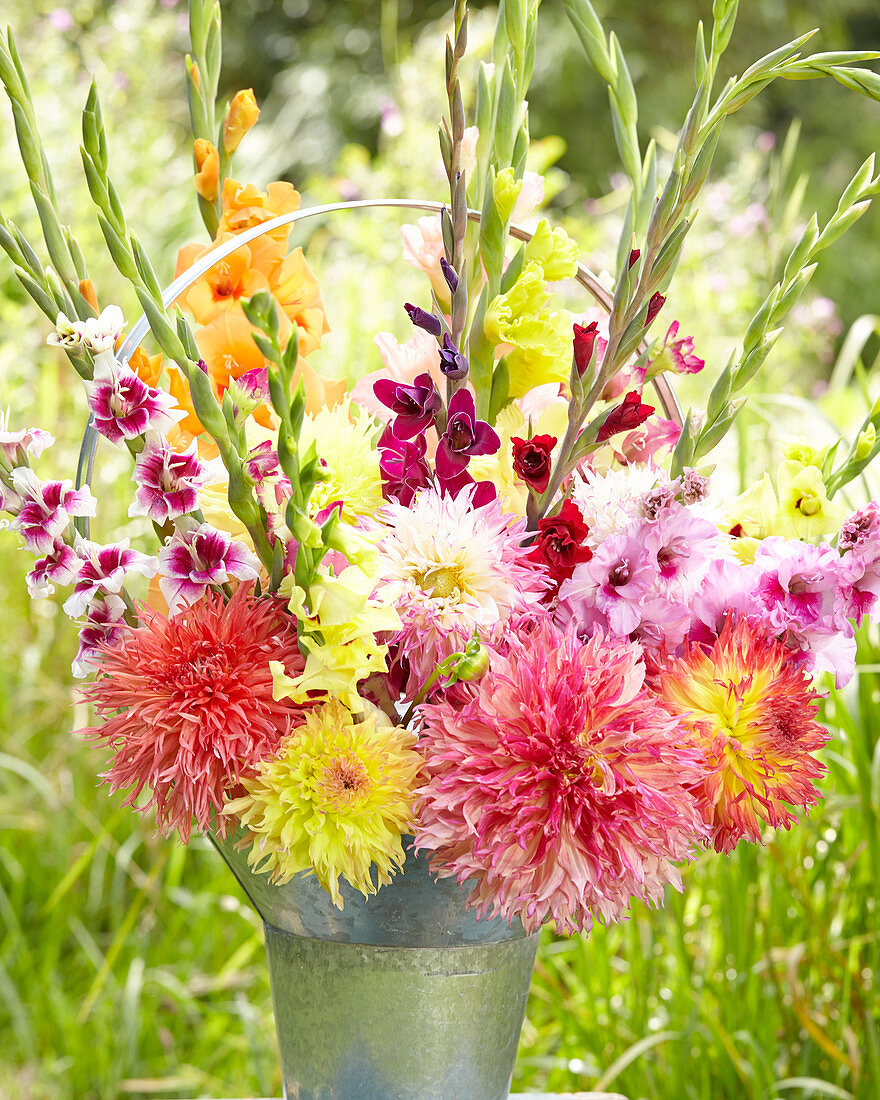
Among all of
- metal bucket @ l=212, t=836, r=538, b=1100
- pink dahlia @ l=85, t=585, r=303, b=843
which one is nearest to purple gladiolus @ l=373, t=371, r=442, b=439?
pink dahlia @ l=85, t=585, r=303, b=843

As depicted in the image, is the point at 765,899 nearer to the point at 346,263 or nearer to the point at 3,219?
the point at 3,219

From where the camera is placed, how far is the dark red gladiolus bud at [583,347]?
45 centimetres

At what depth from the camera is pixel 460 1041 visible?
1.72 ft

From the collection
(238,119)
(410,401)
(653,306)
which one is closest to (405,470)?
(410,401)

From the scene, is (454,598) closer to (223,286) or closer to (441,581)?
(441,581)

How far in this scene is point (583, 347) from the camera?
17.9 inches

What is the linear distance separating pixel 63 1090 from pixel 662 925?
80 cm

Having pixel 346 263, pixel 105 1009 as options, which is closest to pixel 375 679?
pixel 105 1009

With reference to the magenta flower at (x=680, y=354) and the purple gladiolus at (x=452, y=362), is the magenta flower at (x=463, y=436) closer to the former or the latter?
the purple gladiolus at (x=452, y=362)

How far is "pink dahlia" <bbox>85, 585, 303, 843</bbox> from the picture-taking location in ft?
1.40

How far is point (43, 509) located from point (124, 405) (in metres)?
0.06

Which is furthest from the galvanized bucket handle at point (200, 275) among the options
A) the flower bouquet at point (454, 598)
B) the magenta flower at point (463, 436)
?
the magenta flower at point (463, 436)

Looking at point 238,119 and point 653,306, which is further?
point 238,119

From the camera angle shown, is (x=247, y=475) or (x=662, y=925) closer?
(x=247, y=475)
